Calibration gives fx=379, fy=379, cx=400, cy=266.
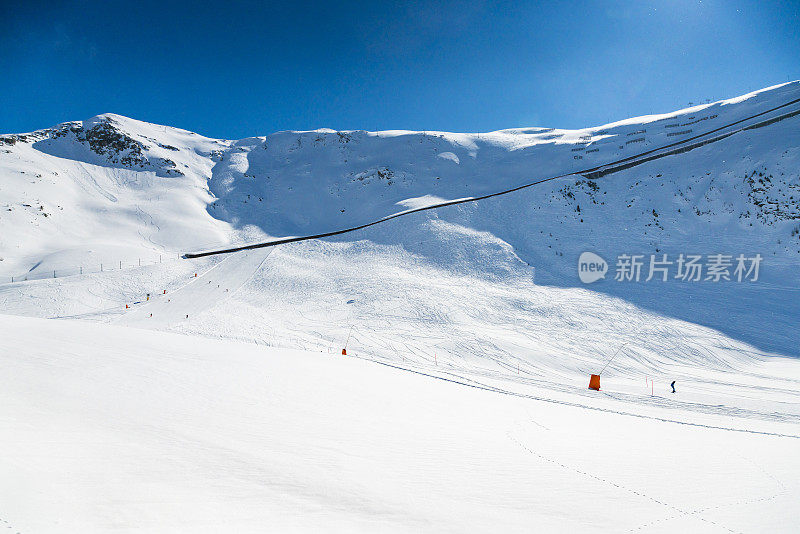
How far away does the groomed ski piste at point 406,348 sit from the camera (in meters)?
4.34

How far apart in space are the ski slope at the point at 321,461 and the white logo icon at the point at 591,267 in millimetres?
21033

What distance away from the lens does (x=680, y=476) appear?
577 cm

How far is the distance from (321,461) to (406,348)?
14456 mm

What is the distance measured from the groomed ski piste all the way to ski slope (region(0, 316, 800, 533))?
0.04m

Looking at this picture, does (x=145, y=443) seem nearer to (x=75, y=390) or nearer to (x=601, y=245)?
(x=75, y=390)

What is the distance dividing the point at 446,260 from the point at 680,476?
27.4 meters

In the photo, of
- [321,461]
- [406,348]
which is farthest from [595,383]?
[321,461]

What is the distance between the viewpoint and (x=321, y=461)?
5.09m

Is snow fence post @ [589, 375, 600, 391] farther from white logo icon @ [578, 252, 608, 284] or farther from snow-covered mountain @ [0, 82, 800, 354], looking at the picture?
white logo icon @ [578, 252, 608, 284]

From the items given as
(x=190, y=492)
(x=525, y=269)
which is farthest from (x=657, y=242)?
(x=190, y=492)

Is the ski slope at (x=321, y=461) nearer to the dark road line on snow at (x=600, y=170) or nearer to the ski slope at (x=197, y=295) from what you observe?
the ski slope at (x=197, y=295)

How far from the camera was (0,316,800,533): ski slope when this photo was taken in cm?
375

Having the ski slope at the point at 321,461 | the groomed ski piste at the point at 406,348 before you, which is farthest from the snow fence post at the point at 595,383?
the ski slope at the point at 321,461

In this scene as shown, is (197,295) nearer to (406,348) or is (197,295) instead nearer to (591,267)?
(406,348)
